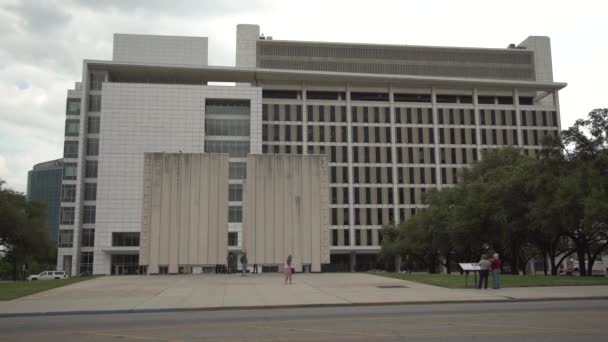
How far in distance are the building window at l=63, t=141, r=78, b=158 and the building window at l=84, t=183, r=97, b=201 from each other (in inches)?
209

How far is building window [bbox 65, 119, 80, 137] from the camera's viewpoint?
319ft

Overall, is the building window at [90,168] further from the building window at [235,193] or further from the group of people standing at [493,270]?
the group of people standing at [493,270]

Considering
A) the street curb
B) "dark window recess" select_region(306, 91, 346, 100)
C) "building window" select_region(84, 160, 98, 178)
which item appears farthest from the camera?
"dark window recess" select_region(306, 91, 346, 100)

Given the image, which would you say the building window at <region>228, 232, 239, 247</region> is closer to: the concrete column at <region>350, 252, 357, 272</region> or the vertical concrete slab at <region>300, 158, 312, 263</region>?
the concrete column at <region>350, 252, 357, 272</region>

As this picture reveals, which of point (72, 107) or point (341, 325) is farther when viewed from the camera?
point (72, 107)

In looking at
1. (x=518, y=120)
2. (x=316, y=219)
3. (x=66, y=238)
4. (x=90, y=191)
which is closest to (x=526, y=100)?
(x=518, y=120)

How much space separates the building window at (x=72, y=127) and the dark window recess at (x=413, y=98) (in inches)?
2267

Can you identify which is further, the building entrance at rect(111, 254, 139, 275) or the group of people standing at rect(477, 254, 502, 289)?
the building entrance at rect(111, 254, 139, 275)

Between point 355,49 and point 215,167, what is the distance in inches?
2690

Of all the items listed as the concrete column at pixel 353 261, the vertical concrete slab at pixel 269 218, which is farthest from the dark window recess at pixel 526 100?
the vertical concrete slab at pixel 269 218

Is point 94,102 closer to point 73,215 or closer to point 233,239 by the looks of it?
point 73,215

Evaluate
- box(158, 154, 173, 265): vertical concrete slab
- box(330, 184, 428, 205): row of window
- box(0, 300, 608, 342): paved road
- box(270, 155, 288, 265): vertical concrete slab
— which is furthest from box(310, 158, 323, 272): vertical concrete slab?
box(330, 184, 428, 205): row of window

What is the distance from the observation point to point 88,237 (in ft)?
312

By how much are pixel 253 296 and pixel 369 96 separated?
294 feet
